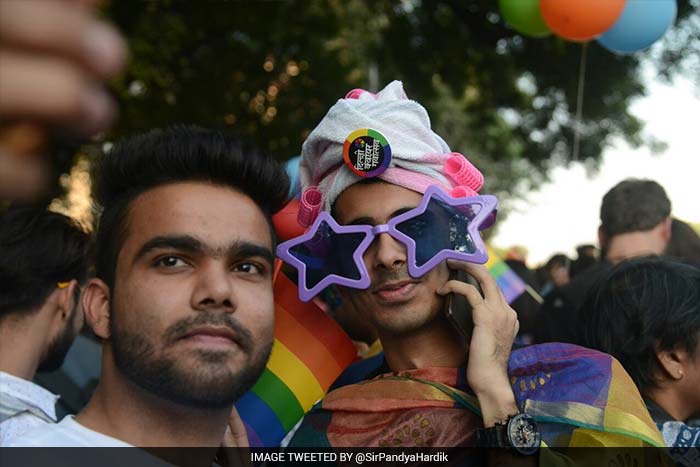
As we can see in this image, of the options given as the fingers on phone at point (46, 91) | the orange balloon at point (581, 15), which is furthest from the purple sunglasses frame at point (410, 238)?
the orange balloon at point (581, 15)

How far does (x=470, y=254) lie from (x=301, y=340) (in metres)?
0.66

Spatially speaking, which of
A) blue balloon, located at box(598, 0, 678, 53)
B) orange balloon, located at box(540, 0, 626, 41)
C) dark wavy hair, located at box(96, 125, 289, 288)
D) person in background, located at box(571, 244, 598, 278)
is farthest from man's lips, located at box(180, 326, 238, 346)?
person in background, located at box(571, 244, 598, 278)

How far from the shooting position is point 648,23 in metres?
4.18

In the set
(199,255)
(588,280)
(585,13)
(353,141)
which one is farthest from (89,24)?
(585,13)

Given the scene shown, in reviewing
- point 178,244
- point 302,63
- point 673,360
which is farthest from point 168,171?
point 302,63

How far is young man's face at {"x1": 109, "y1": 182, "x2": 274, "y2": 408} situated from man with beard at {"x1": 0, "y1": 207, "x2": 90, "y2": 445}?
101 cm

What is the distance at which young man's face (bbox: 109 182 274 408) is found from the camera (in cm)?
157

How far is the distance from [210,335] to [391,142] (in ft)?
2.72

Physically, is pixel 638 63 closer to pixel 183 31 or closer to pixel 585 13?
pixel 585 13

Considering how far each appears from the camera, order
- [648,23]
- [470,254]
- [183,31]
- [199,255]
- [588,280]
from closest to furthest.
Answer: [199,255], [470,254], [588,280], [648,23], [183,31]

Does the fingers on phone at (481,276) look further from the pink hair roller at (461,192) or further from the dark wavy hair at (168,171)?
the dark wavy hair at (168,171)

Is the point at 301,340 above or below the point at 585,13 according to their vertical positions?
below

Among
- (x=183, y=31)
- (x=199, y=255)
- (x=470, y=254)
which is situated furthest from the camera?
(x=183, y=31)

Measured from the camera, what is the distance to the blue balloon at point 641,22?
4.15 meters
